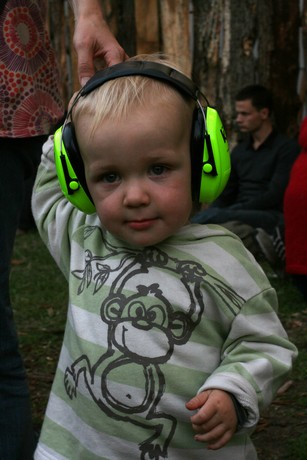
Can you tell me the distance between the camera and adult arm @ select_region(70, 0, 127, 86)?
2.57 metres

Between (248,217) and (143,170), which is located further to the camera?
(248,217)

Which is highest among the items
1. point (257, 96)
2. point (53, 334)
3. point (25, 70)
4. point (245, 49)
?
point (25, 70)

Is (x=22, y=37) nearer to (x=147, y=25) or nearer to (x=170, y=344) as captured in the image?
(x=170, y=344)

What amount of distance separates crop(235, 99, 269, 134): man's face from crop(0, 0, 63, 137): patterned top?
15.3ft

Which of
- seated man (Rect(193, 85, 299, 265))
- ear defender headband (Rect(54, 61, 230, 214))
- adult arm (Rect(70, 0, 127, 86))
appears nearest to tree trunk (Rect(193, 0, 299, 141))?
seated man (Rect(193, 85, 299, 265))

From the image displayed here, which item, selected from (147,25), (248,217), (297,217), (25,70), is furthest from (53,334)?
(147,25)

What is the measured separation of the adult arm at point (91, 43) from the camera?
2.57 metres

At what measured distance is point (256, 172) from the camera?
809cm

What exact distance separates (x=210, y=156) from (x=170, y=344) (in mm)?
463

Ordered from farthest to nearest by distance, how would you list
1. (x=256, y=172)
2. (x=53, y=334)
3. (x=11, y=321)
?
1. (x=256, y=172)
2. (x=53, y=334)
3. (x=11, y=321)

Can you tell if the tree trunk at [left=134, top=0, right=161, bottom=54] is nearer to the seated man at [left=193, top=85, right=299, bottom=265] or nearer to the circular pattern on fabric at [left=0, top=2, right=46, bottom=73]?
the seated man at [left=193, top=85, right=299, bottom=265]

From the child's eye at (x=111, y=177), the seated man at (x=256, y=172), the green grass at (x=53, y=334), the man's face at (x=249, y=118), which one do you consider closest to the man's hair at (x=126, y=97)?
the child's eye at (x=111, y=177)

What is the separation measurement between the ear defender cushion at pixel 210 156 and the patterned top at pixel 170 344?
0.46 feet

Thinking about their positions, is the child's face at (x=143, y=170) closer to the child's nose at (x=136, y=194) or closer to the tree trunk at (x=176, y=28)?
the child's nose at (x=136, y=194)
